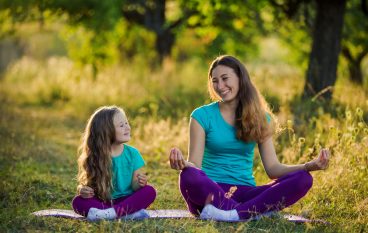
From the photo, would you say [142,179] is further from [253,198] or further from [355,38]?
[355,38]

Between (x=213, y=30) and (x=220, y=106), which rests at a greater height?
(x=213, y=30)

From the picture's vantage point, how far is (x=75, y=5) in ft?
42.6

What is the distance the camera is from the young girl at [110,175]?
486 cm

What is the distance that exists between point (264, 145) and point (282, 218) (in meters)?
0.65

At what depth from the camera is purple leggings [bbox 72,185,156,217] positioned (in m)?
4.85

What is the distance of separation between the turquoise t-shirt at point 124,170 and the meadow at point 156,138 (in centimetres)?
34

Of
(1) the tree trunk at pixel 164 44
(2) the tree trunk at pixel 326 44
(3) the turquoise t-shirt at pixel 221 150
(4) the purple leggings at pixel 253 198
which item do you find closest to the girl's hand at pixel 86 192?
(4) the purple leggings at pixel 253 198

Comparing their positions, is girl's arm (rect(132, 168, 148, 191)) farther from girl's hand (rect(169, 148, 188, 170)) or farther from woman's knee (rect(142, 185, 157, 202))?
girl's hand (rect(169, 148, 188, 170))

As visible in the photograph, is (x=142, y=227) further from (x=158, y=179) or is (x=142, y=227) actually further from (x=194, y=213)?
(x=158, y=179)

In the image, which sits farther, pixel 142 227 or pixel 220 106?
pixel 220 106

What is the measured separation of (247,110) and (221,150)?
37 cm

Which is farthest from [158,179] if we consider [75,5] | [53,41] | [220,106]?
[53,41]

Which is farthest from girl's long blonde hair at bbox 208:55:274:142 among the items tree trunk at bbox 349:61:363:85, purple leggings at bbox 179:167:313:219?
tree trunk at bbox 349:61:363:85

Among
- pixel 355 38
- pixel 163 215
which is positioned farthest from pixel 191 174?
pixel 355 38
